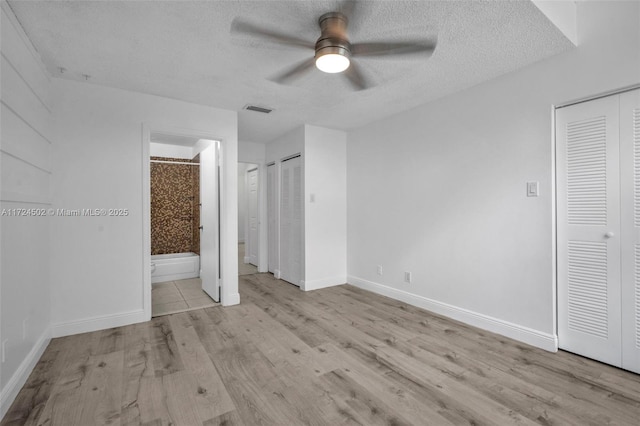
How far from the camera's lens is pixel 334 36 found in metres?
1.89

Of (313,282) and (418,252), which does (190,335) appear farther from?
(418,252)

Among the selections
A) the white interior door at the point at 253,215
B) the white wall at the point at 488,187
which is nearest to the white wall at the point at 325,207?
the white wall at the point at 488,187

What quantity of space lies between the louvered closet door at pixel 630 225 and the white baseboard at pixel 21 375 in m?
4.20

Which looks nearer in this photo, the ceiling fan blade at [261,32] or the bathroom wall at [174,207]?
the ceiling fan blade at [261,32]

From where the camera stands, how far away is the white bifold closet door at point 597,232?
2221 mm

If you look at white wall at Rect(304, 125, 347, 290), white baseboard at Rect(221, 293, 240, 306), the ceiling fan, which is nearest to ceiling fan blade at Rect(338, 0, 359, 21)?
the ceiling fan

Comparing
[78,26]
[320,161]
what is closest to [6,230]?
[78,26]

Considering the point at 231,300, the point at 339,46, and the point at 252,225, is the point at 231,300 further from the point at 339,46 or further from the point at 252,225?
the point at 339,46

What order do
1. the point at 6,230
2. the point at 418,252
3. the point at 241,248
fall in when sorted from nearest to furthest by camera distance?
the point at 6,230, the point at 418,252, the point at 241,248

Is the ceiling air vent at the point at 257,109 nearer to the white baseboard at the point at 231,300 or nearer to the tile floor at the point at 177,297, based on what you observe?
the white baseboard at the point at 231,300

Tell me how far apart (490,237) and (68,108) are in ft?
14.4

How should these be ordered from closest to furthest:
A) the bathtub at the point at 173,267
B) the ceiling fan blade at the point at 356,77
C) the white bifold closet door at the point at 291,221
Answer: the ceiling fan blade at the point at 356,77 → the white bifold closet door at the point at 291,221 → the bathtub at the point at 173,267

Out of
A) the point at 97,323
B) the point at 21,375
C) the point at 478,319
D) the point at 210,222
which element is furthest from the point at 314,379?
the point at 210,222

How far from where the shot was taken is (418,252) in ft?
12.3
